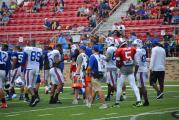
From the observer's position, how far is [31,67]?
21375 millimetres

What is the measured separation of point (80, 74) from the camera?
21.9 meters

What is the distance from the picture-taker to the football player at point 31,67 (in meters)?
21.2

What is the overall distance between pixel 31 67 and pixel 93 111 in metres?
3.43

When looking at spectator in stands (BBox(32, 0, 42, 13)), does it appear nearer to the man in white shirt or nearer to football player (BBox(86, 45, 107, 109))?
the man in white shirt

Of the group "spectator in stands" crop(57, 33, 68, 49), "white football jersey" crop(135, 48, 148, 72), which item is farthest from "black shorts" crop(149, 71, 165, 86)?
"spectator in stands" crop(57, 33, 68, 49)

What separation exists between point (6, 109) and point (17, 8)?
26490 millimetres

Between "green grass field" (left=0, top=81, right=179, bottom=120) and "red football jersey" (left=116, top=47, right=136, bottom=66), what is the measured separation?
4.19 ft

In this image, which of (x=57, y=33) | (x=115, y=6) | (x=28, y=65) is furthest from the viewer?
(x=115, y=6)

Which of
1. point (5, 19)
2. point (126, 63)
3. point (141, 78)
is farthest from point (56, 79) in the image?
point (5, 19)

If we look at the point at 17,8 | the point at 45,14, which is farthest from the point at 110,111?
the point at 17,8

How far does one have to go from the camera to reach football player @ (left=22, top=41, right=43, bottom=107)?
69.7 feet

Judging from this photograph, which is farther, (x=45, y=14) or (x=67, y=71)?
(x=45, y=14)

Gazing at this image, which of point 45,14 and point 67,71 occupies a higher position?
point 45,14

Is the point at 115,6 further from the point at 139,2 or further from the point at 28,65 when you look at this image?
the point at 28,65
